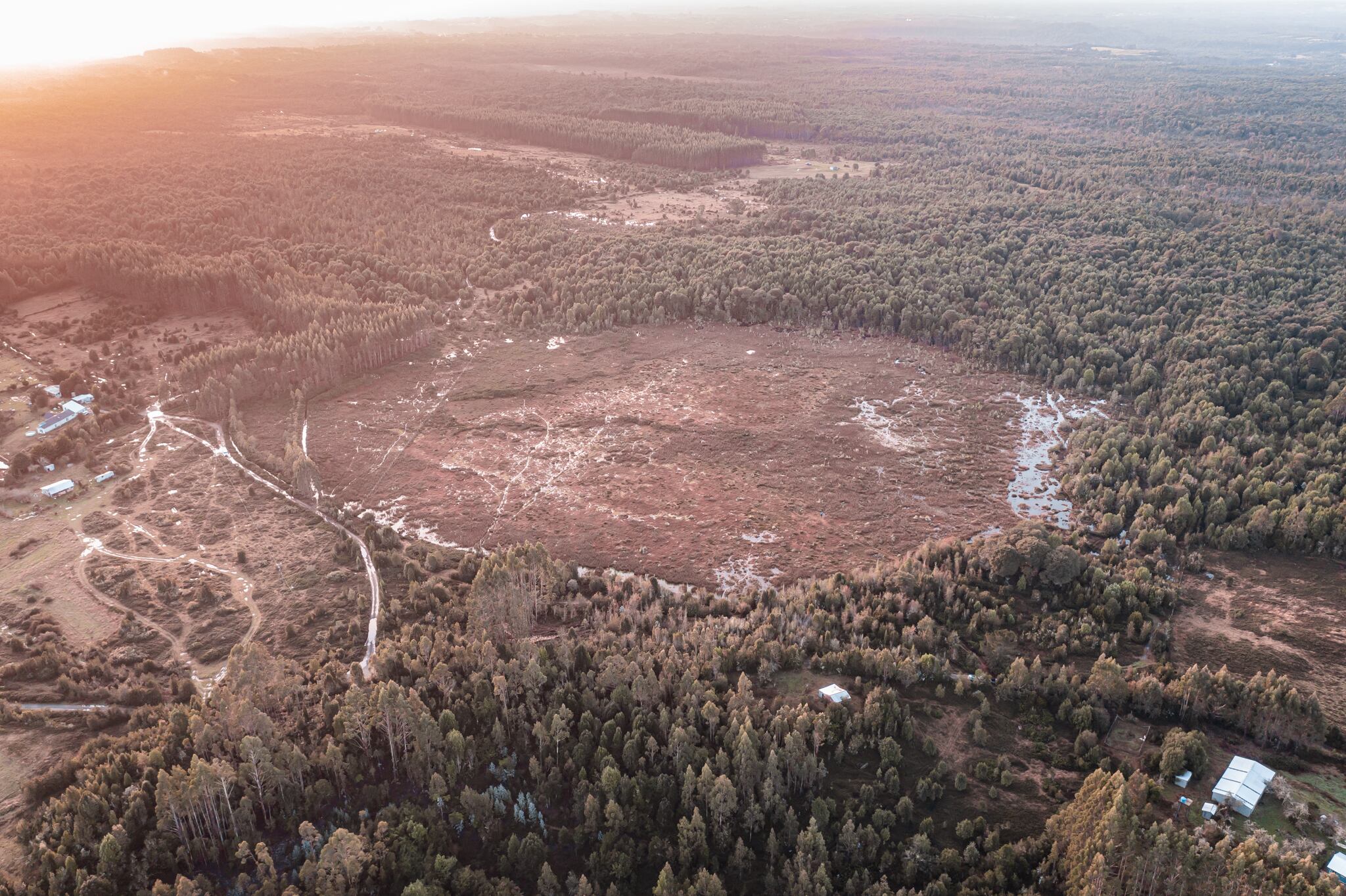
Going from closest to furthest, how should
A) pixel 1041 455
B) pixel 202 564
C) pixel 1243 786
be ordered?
pixel 1243 786 → pixel 202 564 → pixel 1041 455

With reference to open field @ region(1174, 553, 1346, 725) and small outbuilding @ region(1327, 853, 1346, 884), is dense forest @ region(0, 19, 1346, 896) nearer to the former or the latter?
small outbuilding @ region(1327, 853, 1346, 884)

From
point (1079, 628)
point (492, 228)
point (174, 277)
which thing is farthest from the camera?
point (492, 228)

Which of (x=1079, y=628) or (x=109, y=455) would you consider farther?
(x=109, y=455)

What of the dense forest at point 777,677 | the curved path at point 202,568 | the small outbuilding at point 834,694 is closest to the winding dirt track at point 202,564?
the curved path at point 202,568

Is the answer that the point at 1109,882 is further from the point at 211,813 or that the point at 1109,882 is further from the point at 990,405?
the point at 990,405

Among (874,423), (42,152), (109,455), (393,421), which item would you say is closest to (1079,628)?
(874,423)

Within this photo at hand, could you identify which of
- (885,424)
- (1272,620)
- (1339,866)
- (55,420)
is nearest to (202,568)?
(55,420)

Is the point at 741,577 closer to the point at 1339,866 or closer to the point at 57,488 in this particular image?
the point at 1339,866

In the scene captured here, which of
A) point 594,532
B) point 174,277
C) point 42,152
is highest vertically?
point 42,152
